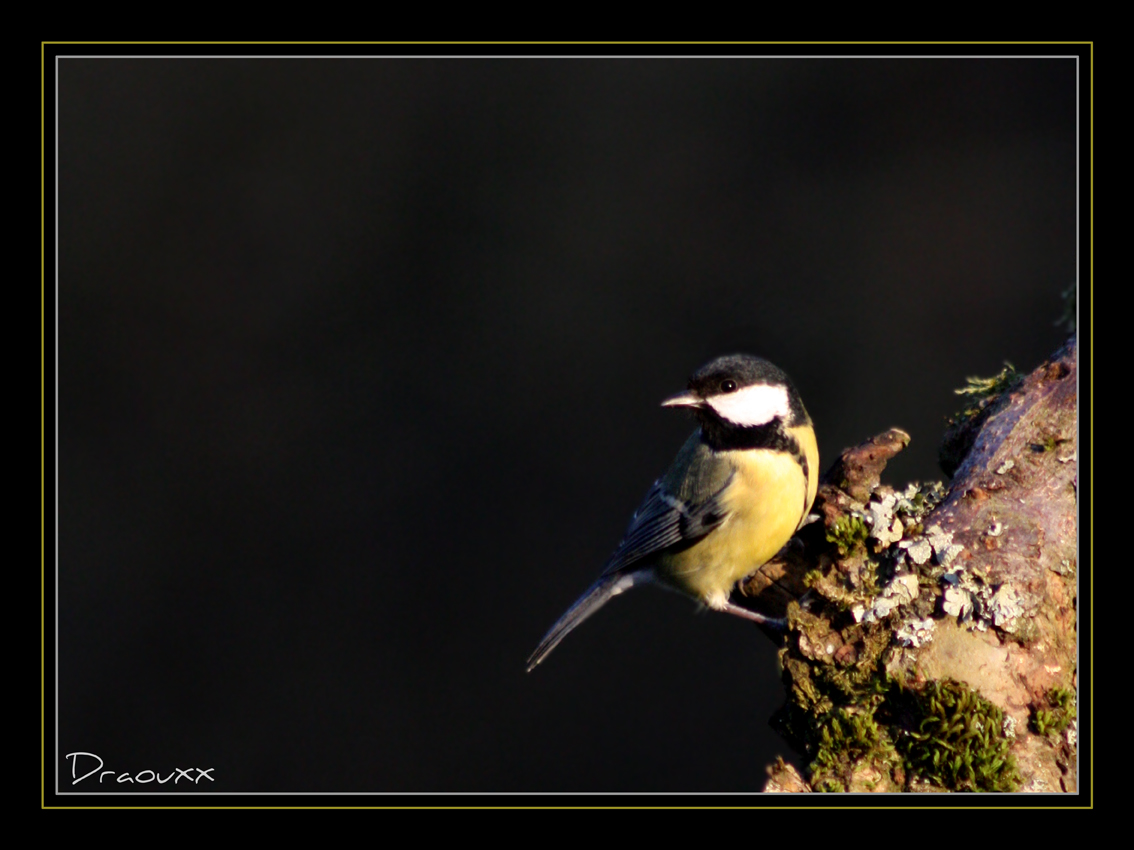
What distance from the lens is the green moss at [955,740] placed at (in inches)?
70.8

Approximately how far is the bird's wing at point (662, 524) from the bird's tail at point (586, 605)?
36 millimetres

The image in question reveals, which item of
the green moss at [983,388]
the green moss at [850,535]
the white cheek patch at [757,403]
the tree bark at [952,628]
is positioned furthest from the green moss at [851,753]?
the green moss at [983,388]

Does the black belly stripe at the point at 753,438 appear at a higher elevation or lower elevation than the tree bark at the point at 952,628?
higher

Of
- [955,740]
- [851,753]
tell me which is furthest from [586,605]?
[955,740]

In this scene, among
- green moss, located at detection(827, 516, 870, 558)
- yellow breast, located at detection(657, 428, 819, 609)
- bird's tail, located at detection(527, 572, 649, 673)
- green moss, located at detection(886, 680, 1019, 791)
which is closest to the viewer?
green moss, located at detection(886, 680, 1019, 791)

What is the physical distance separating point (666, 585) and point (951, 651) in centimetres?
106

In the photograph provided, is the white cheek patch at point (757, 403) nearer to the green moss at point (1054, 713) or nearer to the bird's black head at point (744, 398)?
the bird's black head at point (744, 398)

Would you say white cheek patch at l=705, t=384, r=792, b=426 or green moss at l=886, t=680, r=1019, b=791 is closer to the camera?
green moss at l=886, t=680, r=1019, b=791

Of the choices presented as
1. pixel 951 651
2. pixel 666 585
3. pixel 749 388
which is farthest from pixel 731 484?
pixel 951 651

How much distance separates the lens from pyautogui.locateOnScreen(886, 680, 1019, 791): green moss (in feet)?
5.90

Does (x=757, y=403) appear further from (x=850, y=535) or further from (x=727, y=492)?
(x=850, y=535)

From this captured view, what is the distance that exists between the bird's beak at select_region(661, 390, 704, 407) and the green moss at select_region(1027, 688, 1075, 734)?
112cm

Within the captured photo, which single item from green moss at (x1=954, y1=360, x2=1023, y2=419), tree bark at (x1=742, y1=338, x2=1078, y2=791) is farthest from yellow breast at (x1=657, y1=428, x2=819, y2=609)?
green moss at (x1=954, y1=360, x2=1023, y2=419)

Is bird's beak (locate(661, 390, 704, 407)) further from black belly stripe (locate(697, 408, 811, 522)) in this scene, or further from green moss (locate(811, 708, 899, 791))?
green moss (locate(811, 708, 899, 791))
